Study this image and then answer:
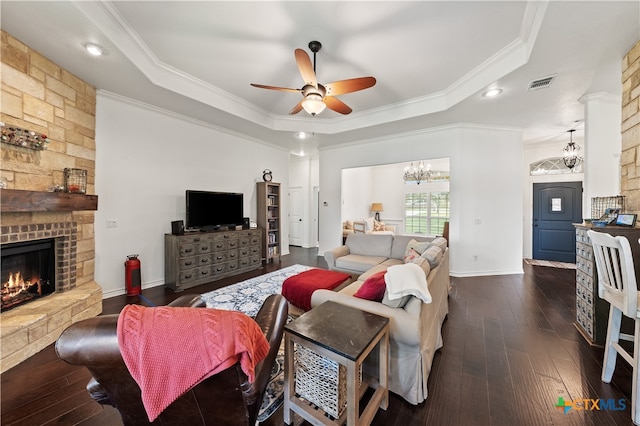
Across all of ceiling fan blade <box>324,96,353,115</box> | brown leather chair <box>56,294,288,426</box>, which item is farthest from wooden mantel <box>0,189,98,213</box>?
ceiling fan blade <box>324,96,353,115</box>

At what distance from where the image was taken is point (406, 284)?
64.8 inches

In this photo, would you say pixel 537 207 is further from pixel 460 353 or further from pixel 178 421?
pixel 178 421

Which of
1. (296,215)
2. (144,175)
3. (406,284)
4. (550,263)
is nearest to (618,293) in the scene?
(406,284)

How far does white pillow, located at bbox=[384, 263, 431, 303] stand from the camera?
1.62 m

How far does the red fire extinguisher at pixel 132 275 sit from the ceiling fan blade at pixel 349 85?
11.9ft

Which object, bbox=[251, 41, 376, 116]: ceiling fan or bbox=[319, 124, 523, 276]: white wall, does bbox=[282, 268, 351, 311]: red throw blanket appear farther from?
bbox=[319, 124, 523, 276]: white wall

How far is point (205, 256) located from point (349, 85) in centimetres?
343

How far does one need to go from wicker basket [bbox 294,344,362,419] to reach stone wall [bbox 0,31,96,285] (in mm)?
3067

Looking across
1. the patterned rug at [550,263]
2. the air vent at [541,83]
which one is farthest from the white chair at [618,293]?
the patterned rug at [550,263]

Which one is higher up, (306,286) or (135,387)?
(135,387)

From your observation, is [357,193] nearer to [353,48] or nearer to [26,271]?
[353,48]

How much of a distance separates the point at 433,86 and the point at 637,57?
75.0 inches

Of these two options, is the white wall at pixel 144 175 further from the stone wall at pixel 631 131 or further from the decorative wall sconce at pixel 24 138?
the stone wall at pixel 631 131

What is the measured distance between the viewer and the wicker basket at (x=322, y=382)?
1.38 metres
